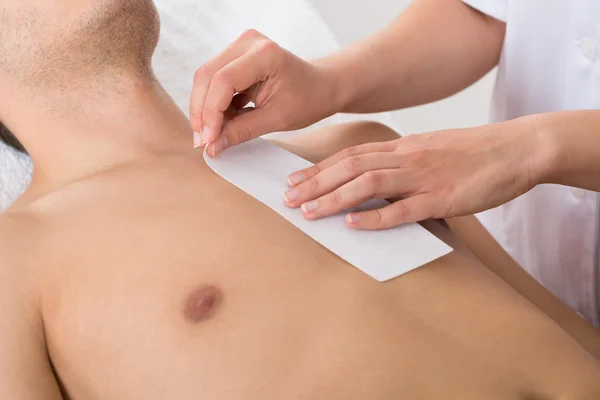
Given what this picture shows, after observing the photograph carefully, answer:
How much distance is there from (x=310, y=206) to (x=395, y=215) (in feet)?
0.35

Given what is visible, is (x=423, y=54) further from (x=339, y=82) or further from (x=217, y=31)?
(x=217, y=31)

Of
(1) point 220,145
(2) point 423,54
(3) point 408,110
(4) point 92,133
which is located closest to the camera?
(1) point 220,145

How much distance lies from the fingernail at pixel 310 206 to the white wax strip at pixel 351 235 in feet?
0.06

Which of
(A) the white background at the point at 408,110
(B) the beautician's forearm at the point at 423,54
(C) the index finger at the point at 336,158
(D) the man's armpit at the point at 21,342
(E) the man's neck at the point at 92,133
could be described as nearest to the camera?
(D) the man's armpit at the point at 21,342

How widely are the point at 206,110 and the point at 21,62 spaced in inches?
15.1

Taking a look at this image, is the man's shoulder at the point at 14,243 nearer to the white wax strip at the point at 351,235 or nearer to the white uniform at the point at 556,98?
the white wax strip at the point at 351,235

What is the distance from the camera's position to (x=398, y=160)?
0.92m

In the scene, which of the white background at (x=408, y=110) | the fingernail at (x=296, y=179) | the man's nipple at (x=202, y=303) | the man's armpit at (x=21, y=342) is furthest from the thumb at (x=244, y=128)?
the white background at (x=408, y=110)

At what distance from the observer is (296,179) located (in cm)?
95

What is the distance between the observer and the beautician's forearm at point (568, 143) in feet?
3.02

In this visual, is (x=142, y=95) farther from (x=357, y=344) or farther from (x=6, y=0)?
(x=357, y=344)

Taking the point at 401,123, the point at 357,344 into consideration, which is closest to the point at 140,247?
the point at 357,344

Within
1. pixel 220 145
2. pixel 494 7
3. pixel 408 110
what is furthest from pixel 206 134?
pixel 408 110

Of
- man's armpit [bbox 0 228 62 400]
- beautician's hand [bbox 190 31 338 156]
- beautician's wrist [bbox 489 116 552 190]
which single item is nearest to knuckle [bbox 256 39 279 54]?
beautician's hand [bbox 190 31 338 156]
